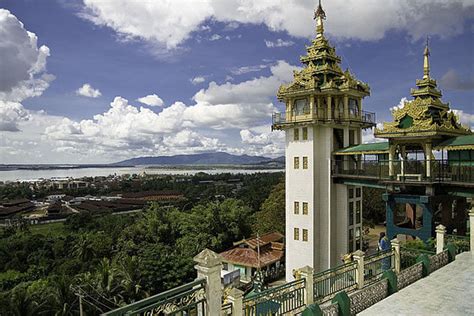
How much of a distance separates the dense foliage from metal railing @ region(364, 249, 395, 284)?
1503 cm

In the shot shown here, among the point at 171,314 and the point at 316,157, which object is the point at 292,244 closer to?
the point at 316,157

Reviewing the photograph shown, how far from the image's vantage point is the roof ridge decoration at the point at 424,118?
53.5ft

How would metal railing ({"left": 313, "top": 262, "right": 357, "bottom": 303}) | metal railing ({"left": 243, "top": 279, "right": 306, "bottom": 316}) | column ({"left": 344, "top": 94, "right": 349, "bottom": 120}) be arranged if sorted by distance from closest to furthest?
metal railing ({"left": 243, "top": 279, "right": 306, "bottom": 316}), metal railing ({"left": 313, "top": 262, "right": 357, "bottom": 303}), column ({"left": 344, "top": 94, "right": 349, "bottom": 120})

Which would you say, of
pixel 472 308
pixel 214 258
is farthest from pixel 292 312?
pixel 472 308

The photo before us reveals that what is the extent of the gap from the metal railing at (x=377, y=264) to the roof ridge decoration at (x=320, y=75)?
1076 cm

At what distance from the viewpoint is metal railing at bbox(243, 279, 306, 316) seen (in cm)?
808

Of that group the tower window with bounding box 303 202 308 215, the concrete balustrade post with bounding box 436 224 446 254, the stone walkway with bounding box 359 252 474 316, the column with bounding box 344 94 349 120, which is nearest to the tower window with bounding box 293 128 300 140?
the column with bounding box 344 94 349 120

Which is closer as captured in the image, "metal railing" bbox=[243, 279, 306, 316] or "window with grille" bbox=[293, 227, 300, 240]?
"metal railing" bbox=[243, 279, 306, 316]

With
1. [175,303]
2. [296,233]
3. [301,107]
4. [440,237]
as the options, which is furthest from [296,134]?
[175,303]

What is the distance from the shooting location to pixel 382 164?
18453mm

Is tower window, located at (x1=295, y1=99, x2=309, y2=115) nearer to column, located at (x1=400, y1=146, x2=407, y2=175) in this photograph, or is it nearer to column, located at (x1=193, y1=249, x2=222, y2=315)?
column, located at (x1=400, y1=146, x2=407, y2=175)

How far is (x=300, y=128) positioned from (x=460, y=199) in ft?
29.8

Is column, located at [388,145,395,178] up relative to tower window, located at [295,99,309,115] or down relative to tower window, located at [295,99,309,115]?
down

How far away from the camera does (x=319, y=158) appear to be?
2128cm
